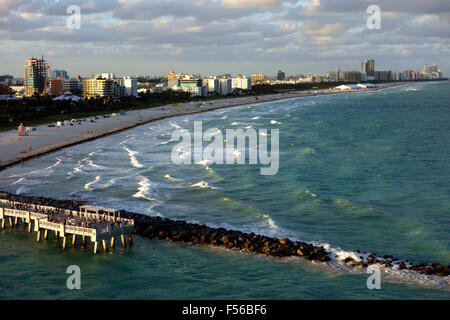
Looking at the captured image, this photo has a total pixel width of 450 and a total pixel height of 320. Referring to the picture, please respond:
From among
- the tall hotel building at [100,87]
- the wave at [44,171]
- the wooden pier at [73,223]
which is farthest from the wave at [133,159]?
the tall hotel building at [100,87]

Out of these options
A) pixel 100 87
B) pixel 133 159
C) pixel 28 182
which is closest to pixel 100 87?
pixel 100 87

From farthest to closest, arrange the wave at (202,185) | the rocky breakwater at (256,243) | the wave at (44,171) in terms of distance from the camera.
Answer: the wave at (44,171) < the wave at (202,185) < the rocky breakwater at (256,243)

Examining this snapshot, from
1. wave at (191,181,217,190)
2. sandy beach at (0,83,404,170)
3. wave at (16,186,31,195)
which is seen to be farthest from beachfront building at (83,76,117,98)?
wave at (191,181,217,190)

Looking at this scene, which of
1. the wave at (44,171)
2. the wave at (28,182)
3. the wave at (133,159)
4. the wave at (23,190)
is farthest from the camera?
the wave at (133,159)

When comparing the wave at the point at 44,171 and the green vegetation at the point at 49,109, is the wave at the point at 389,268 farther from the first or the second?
the green vegetation at the point at 49,109

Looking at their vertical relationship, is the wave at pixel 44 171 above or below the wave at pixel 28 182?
above

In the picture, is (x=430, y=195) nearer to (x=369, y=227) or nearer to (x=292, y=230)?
(x=369, y=227)

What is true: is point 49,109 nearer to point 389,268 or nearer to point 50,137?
point 50,137
